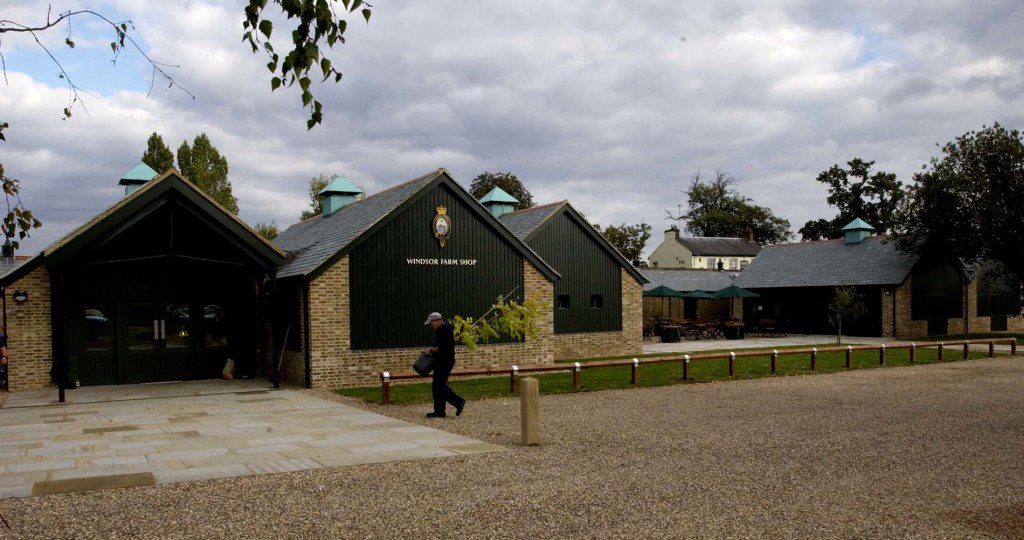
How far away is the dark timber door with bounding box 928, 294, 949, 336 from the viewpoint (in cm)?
3619

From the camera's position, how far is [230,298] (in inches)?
735

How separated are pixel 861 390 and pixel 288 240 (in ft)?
57.9

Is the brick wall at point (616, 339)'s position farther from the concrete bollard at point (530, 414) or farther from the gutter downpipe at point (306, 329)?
the concrete bollard at point (530, 414)

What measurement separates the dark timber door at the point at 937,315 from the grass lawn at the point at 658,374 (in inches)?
452

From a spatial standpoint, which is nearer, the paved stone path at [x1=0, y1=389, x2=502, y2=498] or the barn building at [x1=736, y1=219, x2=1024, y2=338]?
the paved stone path at [x1=0, y1=389, x2=502, y2=498]

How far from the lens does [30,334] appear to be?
1645 cm

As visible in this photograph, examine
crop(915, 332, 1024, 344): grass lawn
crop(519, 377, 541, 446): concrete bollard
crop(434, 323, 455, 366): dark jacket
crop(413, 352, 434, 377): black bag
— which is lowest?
crop(915, 332, 1024, 344): grass lawn

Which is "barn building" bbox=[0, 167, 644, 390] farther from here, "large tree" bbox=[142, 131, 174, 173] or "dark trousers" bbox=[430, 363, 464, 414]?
"large tree" bbox=[142, 131, 174, 173]

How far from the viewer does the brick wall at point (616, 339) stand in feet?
83.0

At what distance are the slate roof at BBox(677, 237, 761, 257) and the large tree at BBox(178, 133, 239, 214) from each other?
40717mm

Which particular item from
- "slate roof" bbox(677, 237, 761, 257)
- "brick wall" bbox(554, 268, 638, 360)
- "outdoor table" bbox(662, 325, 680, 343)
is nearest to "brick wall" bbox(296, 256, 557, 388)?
"brick wall" bbox(554, 268, 638, 360)

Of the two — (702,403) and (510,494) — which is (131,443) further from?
(702,403)

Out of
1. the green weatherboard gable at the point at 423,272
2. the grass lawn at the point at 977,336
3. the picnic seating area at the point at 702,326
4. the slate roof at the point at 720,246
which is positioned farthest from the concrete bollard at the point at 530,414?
the slate roof at the point at 720,246

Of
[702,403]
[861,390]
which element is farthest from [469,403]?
[861,390]
